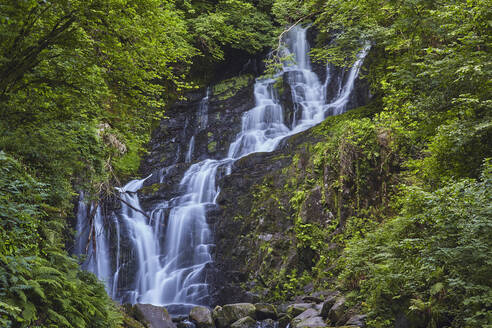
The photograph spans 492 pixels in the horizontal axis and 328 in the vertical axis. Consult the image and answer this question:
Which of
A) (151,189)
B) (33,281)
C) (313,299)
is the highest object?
(151,189)

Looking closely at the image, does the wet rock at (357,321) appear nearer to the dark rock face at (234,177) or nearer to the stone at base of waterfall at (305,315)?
the stone at base of waterfall at (305,315)

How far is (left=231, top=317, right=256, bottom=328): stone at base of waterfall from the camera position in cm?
848

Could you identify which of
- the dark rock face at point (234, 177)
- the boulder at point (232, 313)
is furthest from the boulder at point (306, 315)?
the dark rock face at point (234, 177)

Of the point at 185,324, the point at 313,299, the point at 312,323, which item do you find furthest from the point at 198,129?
the point at 312,323

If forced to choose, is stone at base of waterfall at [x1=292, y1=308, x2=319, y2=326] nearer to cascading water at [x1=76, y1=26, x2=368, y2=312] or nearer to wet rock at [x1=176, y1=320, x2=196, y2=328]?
wet rock at [x1=176, y1=320, x2=196, y2=328]

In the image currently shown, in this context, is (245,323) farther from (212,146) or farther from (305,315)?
(212,146)

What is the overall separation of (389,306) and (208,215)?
8513 mm

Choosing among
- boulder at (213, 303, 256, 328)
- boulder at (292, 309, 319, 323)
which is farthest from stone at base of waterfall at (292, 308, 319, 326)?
boulder at (213, 303, 256, 328)

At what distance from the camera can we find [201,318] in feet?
30.7

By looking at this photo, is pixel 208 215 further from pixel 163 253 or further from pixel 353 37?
pixel 353 37

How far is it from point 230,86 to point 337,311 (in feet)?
56.4

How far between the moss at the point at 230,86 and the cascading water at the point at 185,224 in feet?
9.57

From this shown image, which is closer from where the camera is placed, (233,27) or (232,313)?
(232,313)

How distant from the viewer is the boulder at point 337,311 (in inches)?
261
